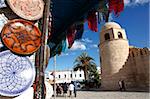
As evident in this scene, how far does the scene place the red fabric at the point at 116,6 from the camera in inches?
209

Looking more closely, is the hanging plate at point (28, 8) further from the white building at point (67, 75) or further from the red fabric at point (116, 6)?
the white building at point (67, 75)

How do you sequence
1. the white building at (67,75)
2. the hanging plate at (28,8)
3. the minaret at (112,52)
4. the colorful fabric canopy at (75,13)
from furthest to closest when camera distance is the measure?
the white building at (67,75)
the minaret at (112,52)
the colorful fabric canopy at (75,13)
the hanging plate at (28,8)

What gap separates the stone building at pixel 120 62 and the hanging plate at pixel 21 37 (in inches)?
1069

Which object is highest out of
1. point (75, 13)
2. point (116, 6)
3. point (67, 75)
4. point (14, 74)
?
point (75, 13)

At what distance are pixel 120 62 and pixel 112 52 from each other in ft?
5.76

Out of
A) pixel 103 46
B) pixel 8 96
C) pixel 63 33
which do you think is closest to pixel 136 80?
pixel 103 46

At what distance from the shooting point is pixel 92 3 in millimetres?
5625

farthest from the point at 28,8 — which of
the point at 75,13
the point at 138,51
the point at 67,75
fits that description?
the point at 67,75

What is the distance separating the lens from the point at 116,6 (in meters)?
5.37

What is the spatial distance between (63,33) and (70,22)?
96 centimetres

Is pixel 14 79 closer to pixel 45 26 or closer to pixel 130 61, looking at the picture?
pixel 45 26

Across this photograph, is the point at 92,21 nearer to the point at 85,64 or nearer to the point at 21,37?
the point at 21,37

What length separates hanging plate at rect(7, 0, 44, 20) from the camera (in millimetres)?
4133

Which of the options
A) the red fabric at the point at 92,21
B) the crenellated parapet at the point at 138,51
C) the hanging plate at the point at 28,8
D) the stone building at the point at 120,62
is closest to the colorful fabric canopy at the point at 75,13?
the red fabric at the point at 92,21
